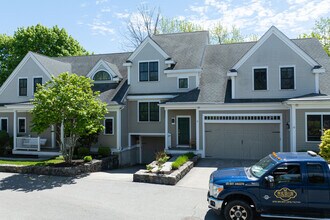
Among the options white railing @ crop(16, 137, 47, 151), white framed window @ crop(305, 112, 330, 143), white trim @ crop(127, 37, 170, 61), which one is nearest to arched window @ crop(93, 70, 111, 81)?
white trim @ crop(127, 37, 170, 61)

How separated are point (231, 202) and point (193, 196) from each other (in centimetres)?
346

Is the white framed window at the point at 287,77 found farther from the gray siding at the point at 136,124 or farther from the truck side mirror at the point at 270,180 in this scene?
the truck side mirror at the point at 270,180

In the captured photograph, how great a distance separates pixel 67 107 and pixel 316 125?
14.7 metres

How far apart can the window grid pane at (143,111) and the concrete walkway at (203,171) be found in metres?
6.34

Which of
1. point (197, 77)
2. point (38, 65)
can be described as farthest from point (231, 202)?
point (38, 65)

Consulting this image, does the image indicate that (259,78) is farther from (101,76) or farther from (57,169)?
(57,169)

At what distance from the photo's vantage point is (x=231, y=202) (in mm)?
7738

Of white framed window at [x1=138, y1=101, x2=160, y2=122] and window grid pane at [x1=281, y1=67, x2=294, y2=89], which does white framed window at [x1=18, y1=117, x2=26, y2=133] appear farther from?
window grid pane at [x1=281, y1=67, x2=294, y2=89]

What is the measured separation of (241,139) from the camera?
1872cm

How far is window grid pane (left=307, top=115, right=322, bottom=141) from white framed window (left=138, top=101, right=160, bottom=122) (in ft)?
35.3

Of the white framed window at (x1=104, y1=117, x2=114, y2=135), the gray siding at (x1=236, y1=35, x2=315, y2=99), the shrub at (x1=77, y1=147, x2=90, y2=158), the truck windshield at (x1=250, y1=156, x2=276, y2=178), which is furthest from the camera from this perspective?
the white framed window at (x1=104, y1=117, x2=114, y2=135)

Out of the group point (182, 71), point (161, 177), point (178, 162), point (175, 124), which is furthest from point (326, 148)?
point (182, 71)

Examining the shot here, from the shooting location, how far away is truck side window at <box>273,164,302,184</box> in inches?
298

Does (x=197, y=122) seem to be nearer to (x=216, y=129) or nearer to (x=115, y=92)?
(x=216, y=129)
